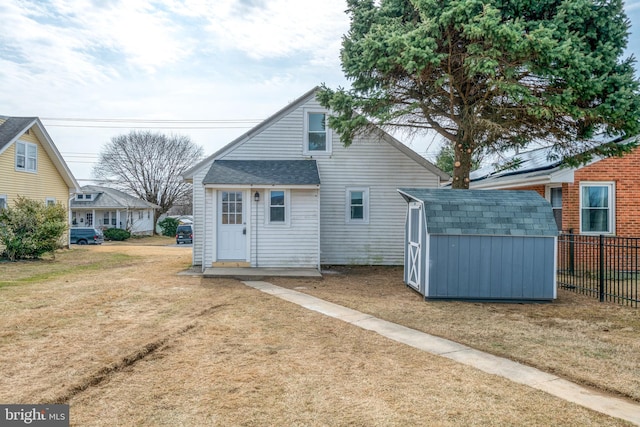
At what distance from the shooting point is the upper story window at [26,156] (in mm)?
19922

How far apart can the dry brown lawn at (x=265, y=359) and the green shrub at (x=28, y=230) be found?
27.1ft

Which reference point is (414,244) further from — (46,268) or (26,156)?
(26,156)

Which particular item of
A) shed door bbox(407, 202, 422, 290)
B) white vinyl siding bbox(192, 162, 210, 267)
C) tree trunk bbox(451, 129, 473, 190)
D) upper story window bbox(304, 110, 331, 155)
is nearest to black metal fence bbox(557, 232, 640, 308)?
tree trunk bbox(451, 129, 473, 190)

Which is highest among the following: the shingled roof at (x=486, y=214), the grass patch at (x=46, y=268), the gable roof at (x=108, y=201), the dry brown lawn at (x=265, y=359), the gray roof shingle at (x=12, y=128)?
the gray roof shingle at (x=12, y=128)

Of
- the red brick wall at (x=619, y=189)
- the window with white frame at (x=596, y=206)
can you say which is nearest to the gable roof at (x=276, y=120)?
the red brick wall at (x=619, y=189)

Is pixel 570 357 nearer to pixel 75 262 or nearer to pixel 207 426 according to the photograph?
pixel 207 426

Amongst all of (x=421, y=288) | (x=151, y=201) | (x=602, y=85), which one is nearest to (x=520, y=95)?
(x=602, y=85)

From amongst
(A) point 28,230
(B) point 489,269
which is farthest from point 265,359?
(A) point 28,230

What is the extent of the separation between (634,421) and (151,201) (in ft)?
154

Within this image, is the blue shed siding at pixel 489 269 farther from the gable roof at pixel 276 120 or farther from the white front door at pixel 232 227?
the white front door at pixel 232 227

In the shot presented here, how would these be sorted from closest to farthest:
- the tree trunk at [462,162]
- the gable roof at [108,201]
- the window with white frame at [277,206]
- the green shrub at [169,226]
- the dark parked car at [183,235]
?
the tree trunk at [462,162] < the window with white frame at [277,206] < the dark parked car at [183,235] < the gable roof at [108,201] < the green shrub at [169,226]

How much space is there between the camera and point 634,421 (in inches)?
145

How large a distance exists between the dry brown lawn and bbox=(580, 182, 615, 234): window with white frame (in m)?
4.78

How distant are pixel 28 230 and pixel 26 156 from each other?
576 centimetres
